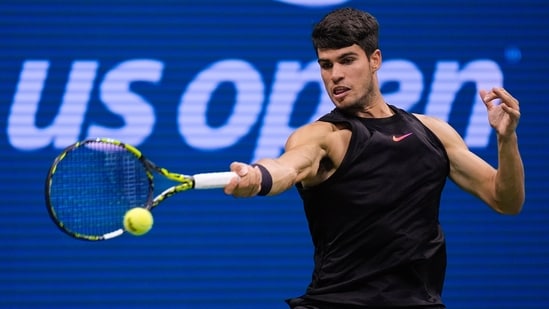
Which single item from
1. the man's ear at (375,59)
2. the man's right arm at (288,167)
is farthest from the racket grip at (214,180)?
the man's ear at (375,59)

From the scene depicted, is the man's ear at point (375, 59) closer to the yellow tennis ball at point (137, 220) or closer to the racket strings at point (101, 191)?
the racket strings at point (101, 191)

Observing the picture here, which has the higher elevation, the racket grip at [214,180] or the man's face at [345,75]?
the man's face at [345,75]

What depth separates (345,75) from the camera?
4281 millimetres

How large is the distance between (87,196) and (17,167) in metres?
2.90

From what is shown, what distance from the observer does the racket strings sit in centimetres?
378

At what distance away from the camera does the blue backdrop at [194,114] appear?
6609 mm

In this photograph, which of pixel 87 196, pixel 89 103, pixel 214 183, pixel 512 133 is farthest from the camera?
pixel 89 103

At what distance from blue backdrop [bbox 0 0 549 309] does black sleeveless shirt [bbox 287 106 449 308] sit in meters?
2.51

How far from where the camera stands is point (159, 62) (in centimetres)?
666

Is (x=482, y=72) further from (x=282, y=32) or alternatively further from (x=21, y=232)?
(x=21, y=232)

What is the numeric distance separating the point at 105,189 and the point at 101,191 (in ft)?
0.06

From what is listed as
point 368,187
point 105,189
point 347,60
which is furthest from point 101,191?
point 347,60

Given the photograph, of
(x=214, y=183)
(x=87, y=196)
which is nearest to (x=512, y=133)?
(x=214, y=183)

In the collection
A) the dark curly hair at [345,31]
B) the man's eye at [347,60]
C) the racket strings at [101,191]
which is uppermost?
the dark curly hair at [345,31]
